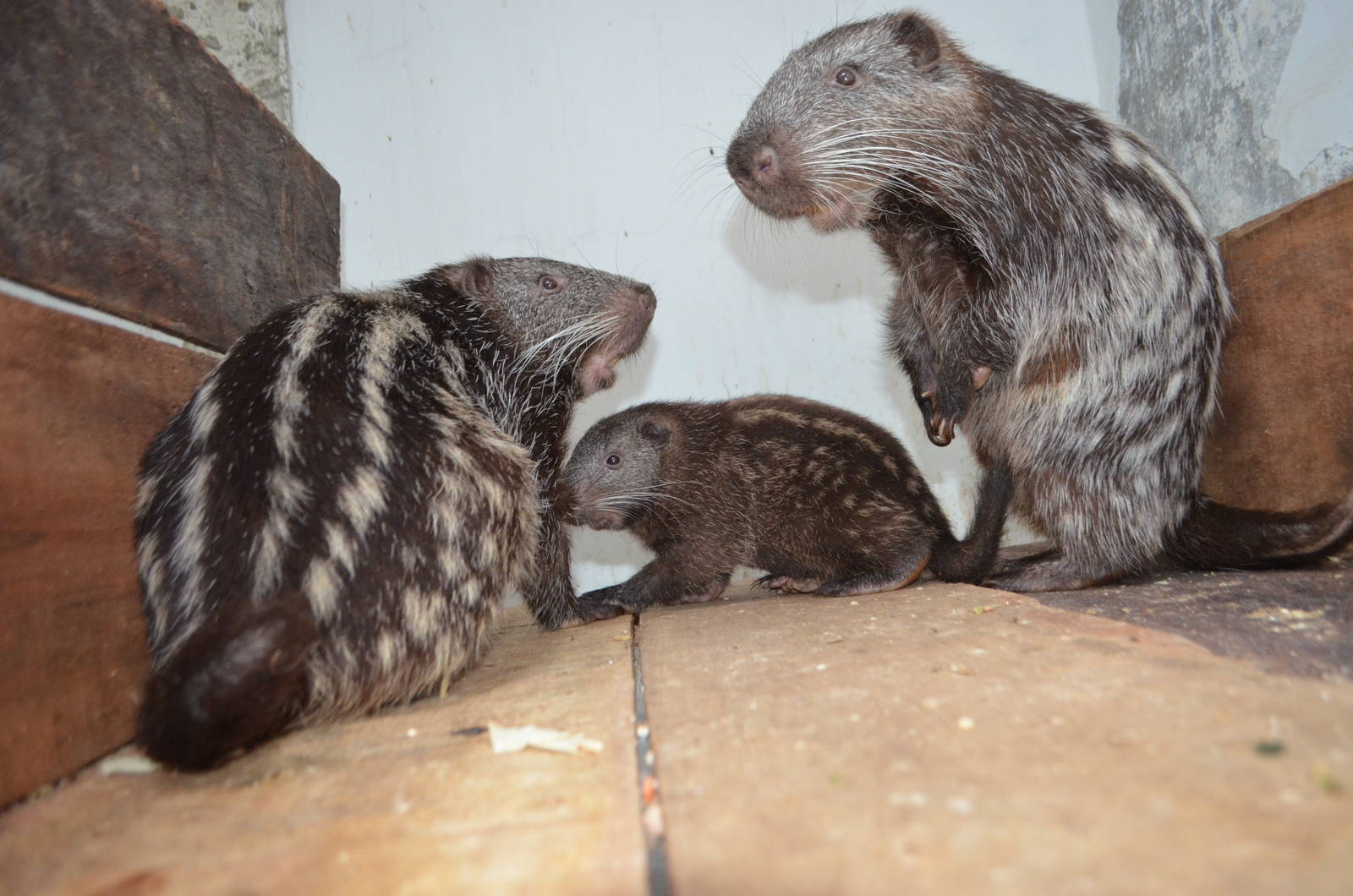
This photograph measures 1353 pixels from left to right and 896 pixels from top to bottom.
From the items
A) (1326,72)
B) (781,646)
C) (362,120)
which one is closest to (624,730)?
(781,646)

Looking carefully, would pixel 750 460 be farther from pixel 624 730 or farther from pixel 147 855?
pixel 147 855

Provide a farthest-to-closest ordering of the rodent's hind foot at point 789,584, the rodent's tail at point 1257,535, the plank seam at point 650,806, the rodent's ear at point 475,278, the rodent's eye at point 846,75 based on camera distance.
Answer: the rodent's hind foot at point 789,584 < the rodent's ear at point 475,278 < the rodent's eye at point 846,75 < the rodent's tail at point 1257,535 < the plank seam at point 650,806

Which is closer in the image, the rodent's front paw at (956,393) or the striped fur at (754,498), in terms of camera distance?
the rodent's front paw at (956,393)

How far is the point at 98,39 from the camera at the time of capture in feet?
7.72

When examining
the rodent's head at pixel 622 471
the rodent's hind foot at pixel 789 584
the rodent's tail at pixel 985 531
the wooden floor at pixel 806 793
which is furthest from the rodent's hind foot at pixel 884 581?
the wooden floor at pixel 806 793

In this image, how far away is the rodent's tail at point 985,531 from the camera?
354 cm

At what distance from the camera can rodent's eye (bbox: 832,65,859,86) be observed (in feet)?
11.6

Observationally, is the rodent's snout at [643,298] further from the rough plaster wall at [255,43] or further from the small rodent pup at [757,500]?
the rough plaster wall at [255,43]

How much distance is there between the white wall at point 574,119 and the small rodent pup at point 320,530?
6.78ft

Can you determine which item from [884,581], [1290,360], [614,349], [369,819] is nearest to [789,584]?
[884,581]

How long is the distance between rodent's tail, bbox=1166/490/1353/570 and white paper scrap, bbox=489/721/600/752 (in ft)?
9.07

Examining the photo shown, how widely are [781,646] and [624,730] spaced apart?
798 millimetres

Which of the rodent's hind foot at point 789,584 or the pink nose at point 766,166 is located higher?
the pink nose at point 766,166

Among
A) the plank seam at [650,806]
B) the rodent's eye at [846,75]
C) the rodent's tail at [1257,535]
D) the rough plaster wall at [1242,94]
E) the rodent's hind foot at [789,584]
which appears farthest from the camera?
the rodent's hind foot at [789,584]
